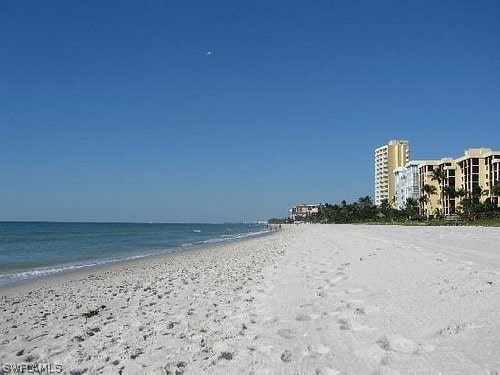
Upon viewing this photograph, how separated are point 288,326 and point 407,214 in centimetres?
10193

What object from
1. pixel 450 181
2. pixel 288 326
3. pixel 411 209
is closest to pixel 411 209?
pixel 411 209

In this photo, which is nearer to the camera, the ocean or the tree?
the ocean

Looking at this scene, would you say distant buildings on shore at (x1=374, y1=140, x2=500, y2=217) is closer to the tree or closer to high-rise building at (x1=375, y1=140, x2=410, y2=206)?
the tree

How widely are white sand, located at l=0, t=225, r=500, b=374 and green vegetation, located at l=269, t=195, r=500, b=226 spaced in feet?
172

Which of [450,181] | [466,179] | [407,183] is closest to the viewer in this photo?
[466,179]

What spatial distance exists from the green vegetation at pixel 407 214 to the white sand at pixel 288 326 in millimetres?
52394

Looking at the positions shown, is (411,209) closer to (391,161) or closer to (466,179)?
(466,179)

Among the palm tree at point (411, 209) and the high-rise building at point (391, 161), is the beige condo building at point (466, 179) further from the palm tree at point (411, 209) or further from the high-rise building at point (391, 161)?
the high-rise building at point (391, 161)

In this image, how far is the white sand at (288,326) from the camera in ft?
13.8

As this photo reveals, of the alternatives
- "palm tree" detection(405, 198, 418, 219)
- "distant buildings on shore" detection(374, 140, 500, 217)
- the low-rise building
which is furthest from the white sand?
the low-rise building

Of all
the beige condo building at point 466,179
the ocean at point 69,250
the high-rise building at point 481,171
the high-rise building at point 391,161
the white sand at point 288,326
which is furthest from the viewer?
the high-rise building at point 391,161

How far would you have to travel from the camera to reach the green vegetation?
7362 cm

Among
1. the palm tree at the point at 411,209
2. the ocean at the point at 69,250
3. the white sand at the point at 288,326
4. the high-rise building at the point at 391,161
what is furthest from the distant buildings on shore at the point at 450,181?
the white sand at the point at 288,326

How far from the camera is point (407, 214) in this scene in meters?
101
